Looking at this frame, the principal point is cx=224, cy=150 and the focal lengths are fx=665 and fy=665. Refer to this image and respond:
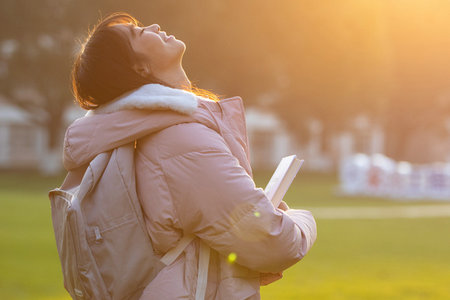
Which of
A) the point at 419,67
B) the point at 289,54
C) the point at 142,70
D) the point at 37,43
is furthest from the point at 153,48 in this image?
the point at 419,67

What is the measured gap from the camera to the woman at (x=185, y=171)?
6.58 feet

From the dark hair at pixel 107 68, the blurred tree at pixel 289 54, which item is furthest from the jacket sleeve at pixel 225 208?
the blurred tree at pixel 289 54

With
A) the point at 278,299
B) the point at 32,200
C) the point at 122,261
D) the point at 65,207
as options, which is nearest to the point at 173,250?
the point at 122,261

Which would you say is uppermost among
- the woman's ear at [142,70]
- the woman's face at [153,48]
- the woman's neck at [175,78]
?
the woman's face at [153,48]

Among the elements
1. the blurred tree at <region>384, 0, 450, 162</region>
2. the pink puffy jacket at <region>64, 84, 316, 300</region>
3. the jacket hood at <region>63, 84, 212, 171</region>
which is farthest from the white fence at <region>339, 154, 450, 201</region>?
the jacket hood at <region>63, 84, 212, 171</region>

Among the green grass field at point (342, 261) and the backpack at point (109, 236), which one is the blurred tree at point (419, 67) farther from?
the backpack at point (109, 236)

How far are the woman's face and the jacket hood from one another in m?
0.14

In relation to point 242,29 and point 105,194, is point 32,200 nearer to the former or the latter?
point 242,29

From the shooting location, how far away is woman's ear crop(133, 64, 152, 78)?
7.35 ft

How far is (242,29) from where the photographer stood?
30.7 m

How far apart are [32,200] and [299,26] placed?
1878cm

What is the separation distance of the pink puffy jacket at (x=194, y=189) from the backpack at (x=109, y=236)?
0.12 feet

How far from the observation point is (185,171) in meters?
2.01

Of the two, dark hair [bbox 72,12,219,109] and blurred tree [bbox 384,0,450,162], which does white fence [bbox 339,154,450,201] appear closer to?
blurred tree [bbox 384,0,450,162]
